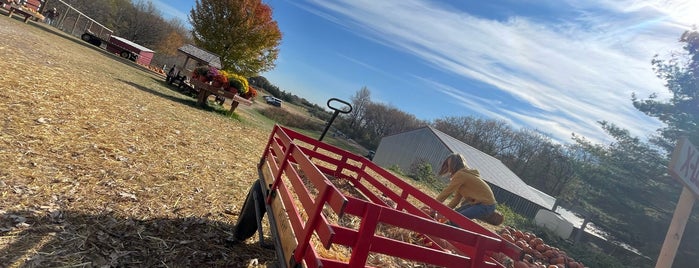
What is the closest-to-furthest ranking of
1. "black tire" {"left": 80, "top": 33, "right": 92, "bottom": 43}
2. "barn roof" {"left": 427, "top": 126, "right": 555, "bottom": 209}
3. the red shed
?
"barn roof" {"left": 427, "top": 126, "right": 555, "bottom": 209}
"black tire" {"left": 80, "top": 33, "right": 92, "bottom": 43}
the red shed

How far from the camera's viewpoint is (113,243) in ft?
10.7

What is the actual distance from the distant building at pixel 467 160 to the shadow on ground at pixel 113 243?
2692cm

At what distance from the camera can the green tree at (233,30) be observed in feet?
108

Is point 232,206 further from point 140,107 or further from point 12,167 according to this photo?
point 140,107

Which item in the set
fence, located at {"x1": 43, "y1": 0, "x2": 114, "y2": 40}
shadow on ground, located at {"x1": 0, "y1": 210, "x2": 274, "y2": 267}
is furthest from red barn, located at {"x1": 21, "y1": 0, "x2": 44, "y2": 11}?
shadow on ground, located at {"x1": 0, "y1": 210, "x2": 274, "y2": 267}

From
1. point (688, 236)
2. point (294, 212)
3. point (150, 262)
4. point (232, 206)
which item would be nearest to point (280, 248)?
point (294, 212)

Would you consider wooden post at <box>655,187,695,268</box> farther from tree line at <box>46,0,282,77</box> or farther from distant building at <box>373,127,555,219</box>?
tree line at <box>46,0,282,77</box>

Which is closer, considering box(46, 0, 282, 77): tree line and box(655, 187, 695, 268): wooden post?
box(655, 187, 695, 268): wooden post

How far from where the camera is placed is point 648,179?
1914cm

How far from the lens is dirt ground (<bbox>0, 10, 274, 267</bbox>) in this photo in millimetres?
3129

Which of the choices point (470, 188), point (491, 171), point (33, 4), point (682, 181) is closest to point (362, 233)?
point (470, 188)

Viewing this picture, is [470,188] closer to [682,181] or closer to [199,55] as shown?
[682,181]

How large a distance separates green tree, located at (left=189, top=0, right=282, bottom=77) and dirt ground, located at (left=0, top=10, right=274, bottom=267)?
2567 centimetres

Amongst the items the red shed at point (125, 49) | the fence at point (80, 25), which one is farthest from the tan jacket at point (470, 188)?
the fence at point (80, 25)
